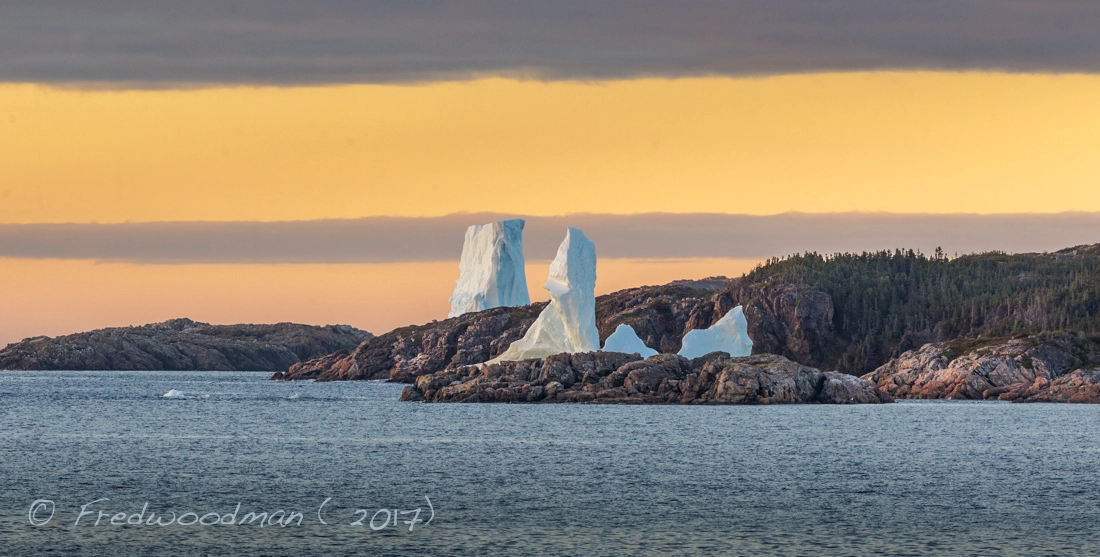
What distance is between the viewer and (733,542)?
38281 mm

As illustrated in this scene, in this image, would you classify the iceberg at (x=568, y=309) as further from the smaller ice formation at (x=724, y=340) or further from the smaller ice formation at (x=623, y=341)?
the smaller ice formation at (x=724, y=340)

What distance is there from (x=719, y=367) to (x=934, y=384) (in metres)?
45.7

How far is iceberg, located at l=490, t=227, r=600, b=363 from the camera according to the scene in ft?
456

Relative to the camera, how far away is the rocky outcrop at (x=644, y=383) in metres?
120

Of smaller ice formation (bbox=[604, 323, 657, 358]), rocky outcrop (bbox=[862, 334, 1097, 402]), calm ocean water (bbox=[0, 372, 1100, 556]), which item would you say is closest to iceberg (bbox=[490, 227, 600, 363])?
smaller ice formation (bbox=[604, 323, 657, 358])

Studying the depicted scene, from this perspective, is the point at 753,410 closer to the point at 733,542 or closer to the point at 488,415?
the point at 488,415

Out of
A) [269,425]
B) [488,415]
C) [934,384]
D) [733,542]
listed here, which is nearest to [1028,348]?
[934,384]

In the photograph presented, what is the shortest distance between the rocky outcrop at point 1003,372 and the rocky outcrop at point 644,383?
2630cm

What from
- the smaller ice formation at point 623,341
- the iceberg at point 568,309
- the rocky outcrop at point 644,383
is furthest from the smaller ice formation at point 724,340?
the rocky outcrop at point 644,383

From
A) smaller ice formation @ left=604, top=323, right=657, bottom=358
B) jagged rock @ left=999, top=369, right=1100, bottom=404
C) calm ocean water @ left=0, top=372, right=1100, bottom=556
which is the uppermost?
smaller ice formation @ left=604, top=323, right=657, bottom=358

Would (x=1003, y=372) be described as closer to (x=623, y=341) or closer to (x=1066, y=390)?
(x=1066, y=390)

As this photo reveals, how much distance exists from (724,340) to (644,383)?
98.8 feet

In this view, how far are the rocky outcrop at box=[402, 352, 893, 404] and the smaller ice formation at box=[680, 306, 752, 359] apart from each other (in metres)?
19.0

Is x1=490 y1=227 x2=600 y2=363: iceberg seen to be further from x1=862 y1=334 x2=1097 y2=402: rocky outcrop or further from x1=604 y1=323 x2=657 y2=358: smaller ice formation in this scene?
x1=862 y1=334 x2=1097 y2=402: rocky outcrop
